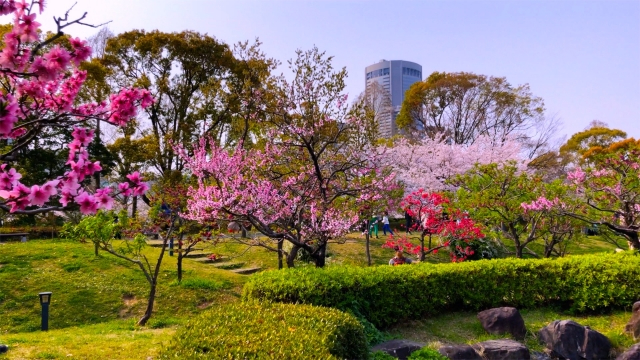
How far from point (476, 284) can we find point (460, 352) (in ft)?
7.63

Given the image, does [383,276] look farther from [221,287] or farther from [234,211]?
[221,287]

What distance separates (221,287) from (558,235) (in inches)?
394

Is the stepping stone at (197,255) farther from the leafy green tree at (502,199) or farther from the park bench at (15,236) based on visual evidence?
the leafy green tree at (502,199)

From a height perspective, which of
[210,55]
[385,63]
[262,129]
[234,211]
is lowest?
[234,211]

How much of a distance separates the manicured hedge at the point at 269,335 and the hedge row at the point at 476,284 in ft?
5.05

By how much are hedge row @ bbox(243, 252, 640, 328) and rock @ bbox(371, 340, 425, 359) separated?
91 centimetres

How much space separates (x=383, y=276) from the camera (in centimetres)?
707

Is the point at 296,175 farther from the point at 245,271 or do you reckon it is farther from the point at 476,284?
the point at 245,271

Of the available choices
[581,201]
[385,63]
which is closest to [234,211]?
[581,201]

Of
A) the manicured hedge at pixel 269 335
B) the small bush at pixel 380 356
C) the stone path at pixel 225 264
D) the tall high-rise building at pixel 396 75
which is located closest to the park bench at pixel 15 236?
the stone path at pixel 225 264

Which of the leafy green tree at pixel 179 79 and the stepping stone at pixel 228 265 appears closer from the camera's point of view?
the stepping stone at pixel 228 265

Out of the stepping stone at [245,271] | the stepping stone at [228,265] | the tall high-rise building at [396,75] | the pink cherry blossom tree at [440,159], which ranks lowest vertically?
the stepping stone at [245,271]

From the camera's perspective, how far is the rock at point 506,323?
6.60m

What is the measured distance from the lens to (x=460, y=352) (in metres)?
5.63
